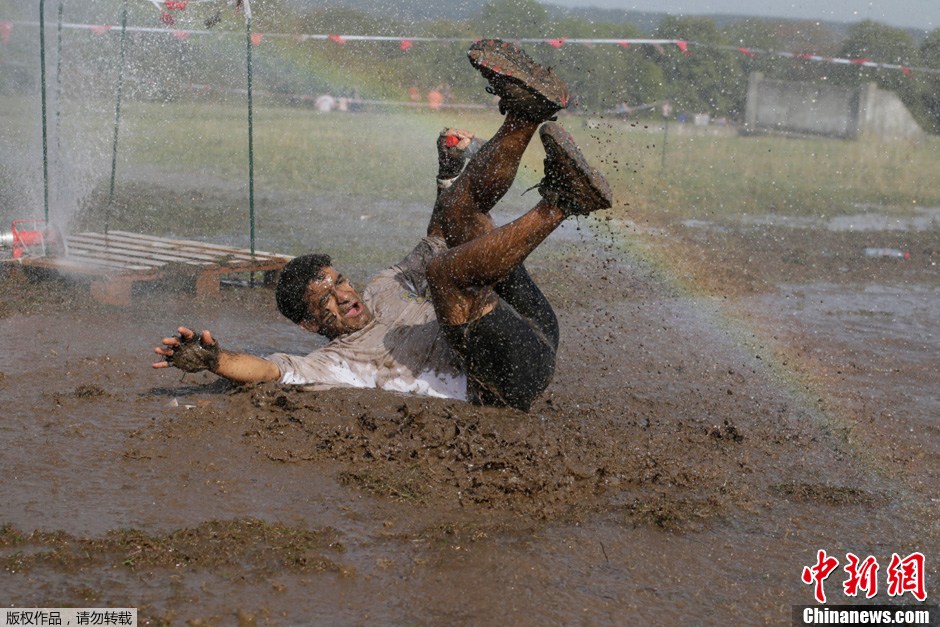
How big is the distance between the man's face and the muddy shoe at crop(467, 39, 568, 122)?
1528 millimetres

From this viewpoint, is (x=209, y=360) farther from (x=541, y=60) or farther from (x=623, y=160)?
(x=541, y=60)

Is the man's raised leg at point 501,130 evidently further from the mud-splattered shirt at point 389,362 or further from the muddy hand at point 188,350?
the muddy hand at point 188,350

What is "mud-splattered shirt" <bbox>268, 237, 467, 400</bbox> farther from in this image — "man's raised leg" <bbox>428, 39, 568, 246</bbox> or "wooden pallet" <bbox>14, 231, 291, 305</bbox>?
"wooden pallet" <bbox>14, 231, 291, 305</bbox>

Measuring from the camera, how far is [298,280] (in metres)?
5.38

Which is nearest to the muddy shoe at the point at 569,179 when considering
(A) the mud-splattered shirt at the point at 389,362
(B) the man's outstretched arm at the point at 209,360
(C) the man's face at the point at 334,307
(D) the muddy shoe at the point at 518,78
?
(D) the muddy shoe at the point at 518,78

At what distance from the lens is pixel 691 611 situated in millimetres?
3508

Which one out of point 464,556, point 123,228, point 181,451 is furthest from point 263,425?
point 123,228

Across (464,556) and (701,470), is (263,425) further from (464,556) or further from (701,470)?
(701,470)

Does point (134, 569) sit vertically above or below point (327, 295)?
below

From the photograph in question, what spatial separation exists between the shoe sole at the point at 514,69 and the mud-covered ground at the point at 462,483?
155 centimetres

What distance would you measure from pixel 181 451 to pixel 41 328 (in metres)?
3.00

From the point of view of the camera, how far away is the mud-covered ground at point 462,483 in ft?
11.8

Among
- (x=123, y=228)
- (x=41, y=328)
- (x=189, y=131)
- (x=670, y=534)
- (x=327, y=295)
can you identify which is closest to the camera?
(x=670, y=534)

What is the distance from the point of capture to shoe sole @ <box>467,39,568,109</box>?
4.25 m
